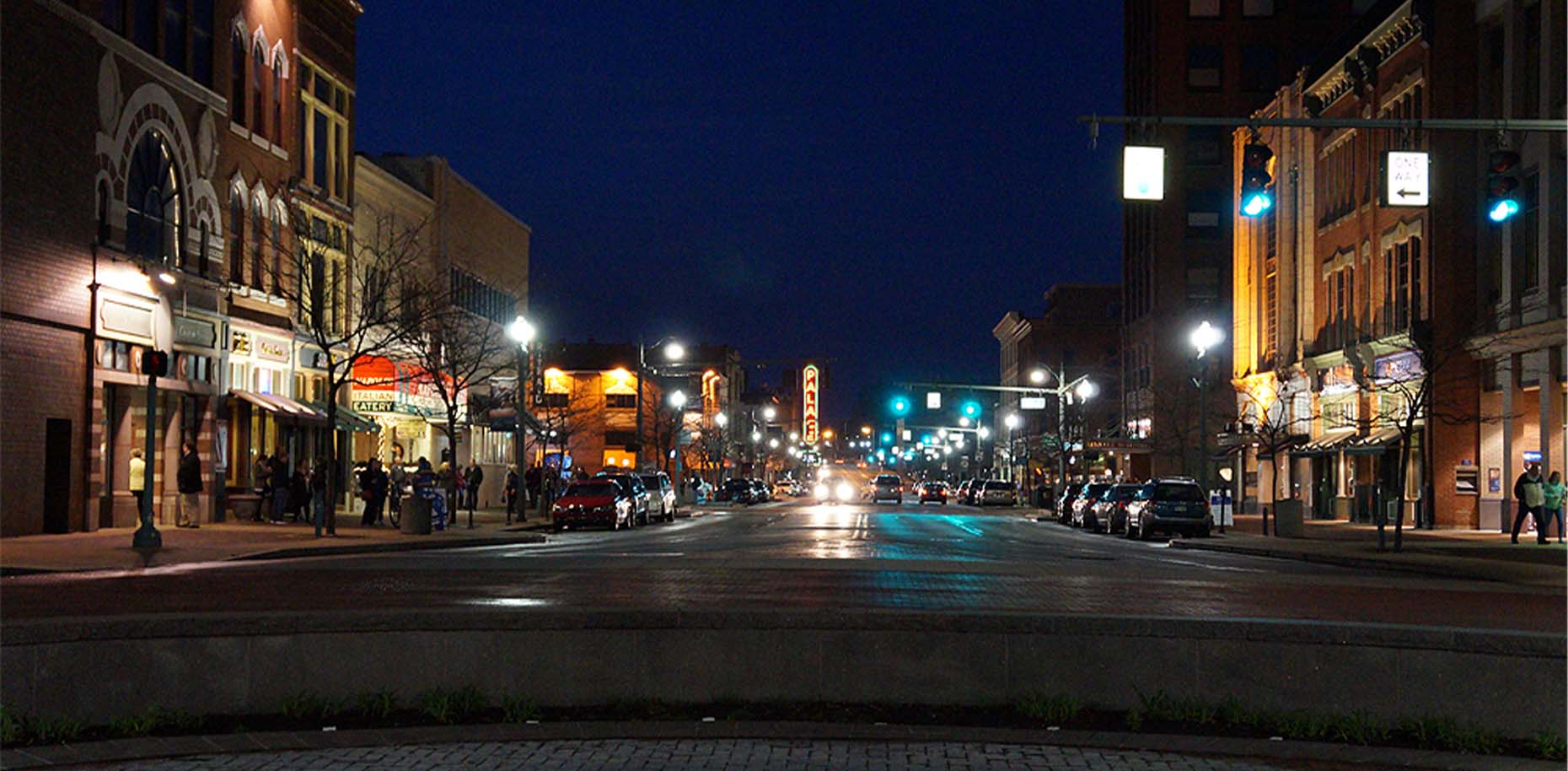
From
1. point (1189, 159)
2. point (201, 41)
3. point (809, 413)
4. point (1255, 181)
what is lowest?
point (809, 413)

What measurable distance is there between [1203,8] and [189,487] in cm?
6455

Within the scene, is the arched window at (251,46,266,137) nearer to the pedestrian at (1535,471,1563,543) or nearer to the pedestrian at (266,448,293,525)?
the pedestrian at (266,448,293,525)

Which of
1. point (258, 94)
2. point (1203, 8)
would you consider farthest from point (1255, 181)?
point (1203, 8)

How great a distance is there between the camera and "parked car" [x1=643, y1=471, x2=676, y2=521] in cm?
5825

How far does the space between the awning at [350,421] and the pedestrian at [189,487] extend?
28.2 ft

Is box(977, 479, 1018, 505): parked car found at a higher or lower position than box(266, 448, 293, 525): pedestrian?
lower

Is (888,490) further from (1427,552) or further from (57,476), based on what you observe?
(57,476)

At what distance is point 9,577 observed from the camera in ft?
74.4

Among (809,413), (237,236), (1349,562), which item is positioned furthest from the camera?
(809,413)

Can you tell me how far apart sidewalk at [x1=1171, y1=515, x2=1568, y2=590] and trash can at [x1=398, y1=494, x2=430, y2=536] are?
18781 mm

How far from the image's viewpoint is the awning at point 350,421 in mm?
49281

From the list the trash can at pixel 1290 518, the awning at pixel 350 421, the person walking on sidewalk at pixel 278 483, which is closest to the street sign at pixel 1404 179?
the trash can at pixel 1290 518

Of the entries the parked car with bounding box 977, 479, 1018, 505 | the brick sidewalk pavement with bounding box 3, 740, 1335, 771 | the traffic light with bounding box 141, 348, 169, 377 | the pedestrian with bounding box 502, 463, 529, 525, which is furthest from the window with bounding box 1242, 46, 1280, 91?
the brick sidewalk pavement with bounding box 3, 740, 1335, 771

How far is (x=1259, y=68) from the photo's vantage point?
86375mm
